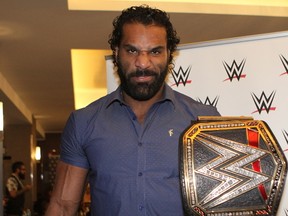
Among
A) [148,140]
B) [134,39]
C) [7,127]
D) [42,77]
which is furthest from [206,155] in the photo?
[7,127]

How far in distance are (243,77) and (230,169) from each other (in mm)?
1038

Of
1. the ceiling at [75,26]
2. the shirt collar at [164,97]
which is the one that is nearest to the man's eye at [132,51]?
the shirt collar at [164,97]

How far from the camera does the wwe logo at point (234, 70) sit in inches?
85.9

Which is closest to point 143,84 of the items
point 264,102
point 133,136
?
point 133,136

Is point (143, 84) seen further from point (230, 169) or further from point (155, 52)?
point (230, 169)

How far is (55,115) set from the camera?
37.3ft

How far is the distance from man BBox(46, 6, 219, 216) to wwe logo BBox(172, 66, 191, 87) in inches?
25.1

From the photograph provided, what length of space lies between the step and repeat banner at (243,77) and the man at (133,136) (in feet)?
1.94

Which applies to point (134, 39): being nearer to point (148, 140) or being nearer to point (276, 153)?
point (148, 140)

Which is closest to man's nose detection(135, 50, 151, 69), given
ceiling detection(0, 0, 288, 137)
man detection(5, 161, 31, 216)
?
ceiling detection(0, 0, 288, 137)

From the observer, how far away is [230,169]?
1.19 meters

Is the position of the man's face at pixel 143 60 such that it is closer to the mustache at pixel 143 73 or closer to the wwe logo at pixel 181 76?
the mustache at pixel 143 73

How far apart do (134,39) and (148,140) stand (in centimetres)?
29

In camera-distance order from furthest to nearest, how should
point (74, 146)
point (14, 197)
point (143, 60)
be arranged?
point (14, 197)
point (74, 146)
point (143, 60)
